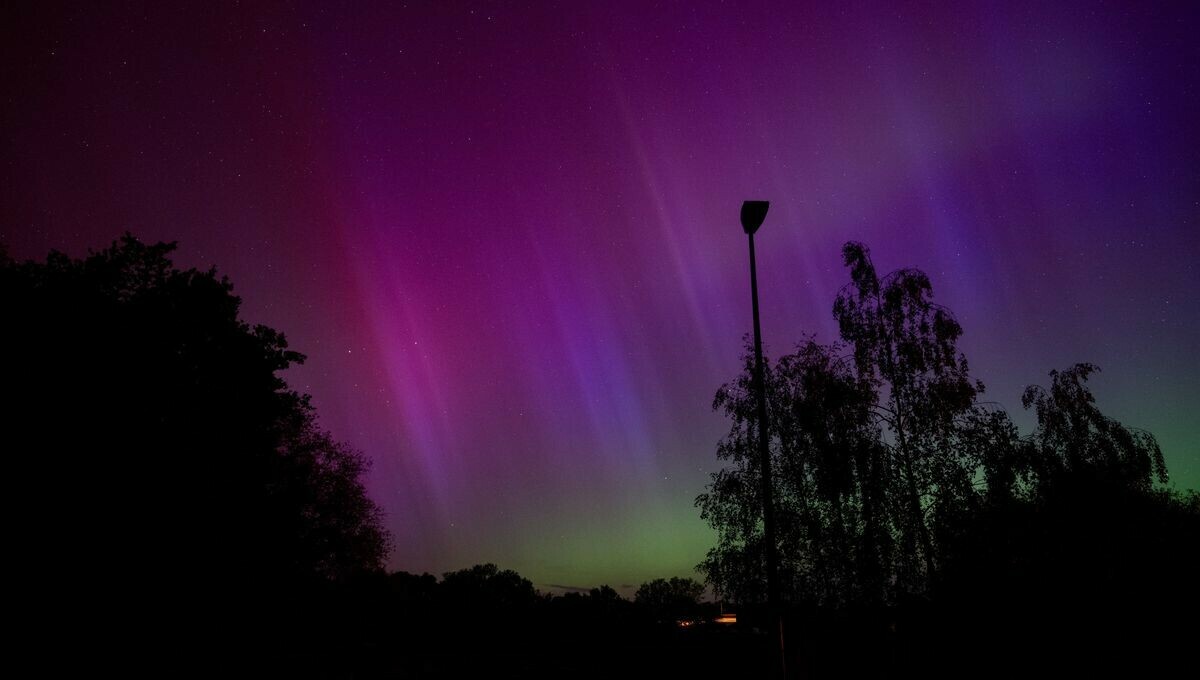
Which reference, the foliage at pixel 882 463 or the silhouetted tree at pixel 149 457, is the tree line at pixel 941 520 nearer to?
the foliage at pixel 882 463

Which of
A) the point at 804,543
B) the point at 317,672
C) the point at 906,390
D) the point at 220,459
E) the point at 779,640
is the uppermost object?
the point at 906,390

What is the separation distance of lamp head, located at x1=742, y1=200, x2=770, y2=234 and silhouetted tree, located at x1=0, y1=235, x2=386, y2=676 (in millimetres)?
15783

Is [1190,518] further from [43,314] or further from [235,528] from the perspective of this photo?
[43,314]

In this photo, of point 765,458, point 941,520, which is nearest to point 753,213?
point 765,458

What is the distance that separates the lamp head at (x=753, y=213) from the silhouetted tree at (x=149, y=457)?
51.8 ft

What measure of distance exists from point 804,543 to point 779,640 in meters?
14.2

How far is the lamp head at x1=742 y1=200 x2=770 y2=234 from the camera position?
11508mm

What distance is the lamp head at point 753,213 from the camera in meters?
11.5

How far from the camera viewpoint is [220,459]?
1994cm

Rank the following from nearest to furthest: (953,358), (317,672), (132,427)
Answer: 1. (317,672)
2. (132,427)
3. (953,358)

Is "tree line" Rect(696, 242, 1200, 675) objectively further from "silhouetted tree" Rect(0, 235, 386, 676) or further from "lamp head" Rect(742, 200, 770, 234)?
→ "silhouetted tree" Rect(0, 235, 386, 676)

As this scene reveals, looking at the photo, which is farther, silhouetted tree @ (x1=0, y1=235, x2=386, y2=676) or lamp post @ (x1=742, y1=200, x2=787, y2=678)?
silhouetted tree @ (x1=0, y1=235, x2=386, y2=676)

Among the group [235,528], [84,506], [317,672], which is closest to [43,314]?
[84,506]

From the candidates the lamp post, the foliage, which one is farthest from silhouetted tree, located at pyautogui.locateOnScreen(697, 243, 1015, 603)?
the lamp post
